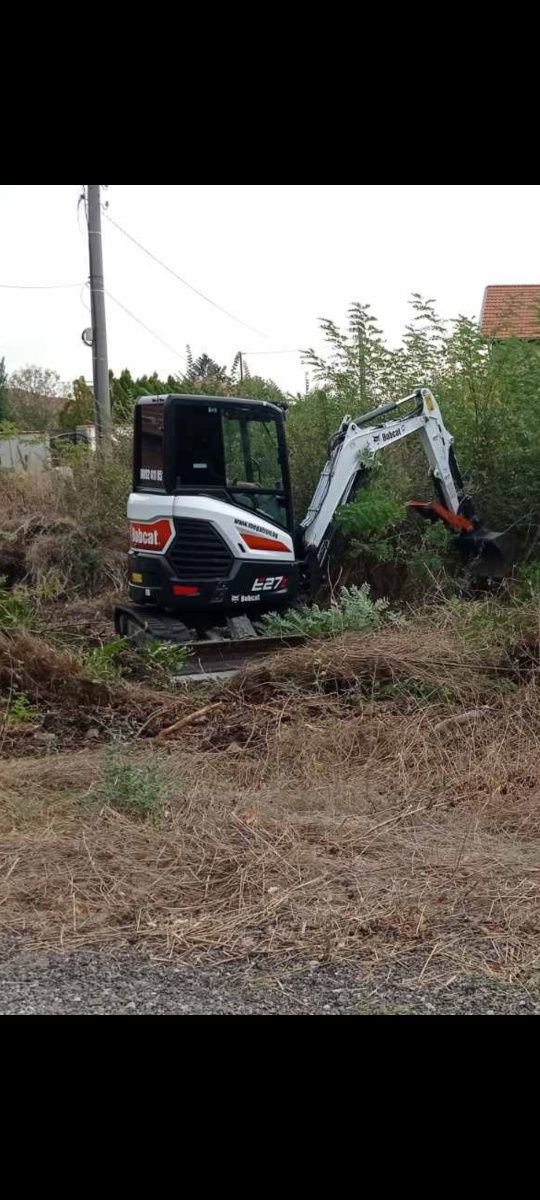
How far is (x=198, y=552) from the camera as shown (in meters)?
10.1

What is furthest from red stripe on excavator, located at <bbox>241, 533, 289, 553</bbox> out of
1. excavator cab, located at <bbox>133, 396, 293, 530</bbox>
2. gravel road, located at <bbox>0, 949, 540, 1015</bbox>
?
gravel road, located at <bbox>0, 949, 540, 1015</bbox>

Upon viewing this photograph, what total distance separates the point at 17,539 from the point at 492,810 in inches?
417

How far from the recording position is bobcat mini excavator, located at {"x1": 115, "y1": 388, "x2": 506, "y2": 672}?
9.95 meters

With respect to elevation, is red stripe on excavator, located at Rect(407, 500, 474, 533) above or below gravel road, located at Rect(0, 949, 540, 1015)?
above

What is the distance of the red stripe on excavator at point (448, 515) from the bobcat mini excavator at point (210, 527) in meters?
1.24

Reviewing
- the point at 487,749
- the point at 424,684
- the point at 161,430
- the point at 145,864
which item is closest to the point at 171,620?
the point at 161,430

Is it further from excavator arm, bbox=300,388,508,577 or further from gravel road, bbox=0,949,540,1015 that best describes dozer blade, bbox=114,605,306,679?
gravel road, bbox=0,949,540,1015

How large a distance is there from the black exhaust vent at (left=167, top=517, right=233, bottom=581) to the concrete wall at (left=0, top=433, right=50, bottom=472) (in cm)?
824

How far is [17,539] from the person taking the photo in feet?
50.9

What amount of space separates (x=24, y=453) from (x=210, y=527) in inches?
396

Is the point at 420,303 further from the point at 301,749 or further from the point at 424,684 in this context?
the point at 301,749

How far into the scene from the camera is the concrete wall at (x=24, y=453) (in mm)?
18000

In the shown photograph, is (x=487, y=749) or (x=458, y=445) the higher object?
(x=458, y=445)

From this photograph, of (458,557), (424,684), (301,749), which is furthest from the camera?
(458,557)
